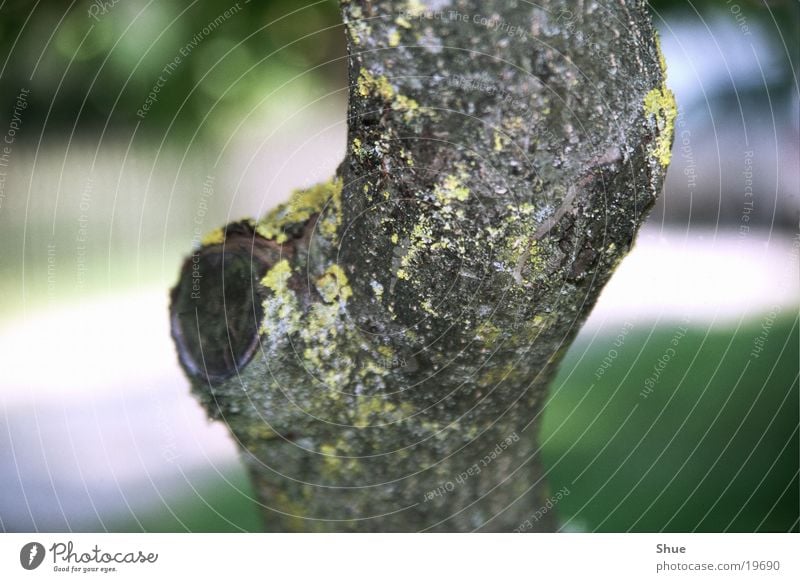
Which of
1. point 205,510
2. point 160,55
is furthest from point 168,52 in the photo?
point 205,510

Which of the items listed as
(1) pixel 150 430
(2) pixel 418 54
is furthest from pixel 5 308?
(2) pixel 418 54

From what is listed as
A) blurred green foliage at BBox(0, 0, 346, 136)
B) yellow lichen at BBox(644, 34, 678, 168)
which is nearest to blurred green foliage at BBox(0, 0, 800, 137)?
blurred green foliage at BBox(0, 0, 346, 136)

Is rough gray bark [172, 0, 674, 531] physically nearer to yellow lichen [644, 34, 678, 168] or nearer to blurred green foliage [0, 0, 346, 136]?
yellow lichen [644, 34, 678, 168]

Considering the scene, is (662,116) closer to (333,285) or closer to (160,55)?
(333,285)

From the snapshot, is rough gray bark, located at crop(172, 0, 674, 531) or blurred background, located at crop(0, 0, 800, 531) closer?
rough gray bark, located at crop(172, 0, 674, 531)
